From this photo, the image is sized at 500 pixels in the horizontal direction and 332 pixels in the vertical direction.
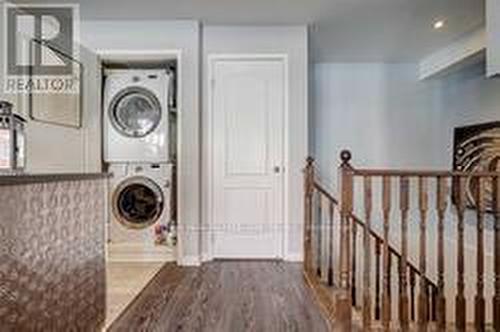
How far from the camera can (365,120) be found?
6363 mm

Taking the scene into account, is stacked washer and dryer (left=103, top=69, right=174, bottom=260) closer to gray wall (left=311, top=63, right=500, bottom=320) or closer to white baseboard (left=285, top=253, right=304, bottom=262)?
white baseboard (left=285, top=253, right=304, bottom=262)

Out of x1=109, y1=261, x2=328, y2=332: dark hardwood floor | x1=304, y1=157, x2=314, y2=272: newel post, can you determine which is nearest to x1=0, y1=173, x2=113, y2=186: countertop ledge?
x1=109, y1=261, x2=328, y2=332: dark hardwood floor

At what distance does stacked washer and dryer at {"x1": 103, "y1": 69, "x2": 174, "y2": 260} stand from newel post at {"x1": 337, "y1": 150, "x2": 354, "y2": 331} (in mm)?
2602

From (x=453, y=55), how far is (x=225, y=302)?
4.16m

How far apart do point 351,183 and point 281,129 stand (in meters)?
2.06

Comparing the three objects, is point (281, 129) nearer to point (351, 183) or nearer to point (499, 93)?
point (351, 183)

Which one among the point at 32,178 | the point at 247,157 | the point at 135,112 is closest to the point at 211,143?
the point at 247,157

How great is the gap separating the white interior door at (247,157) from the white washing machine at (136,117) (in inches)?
25.3

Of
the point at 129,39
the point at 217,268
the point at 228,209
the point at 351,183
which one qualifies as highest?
the point at 129,39

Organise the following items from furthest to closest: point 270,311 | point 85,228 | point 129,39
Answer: point 129,39, point 270,311, point 85,228

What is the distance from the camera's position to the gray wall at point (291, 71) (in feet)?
15.3

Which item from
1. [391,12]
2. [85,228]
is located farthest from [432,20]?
[85,228]

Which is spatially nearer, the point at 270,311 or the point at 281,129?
the point at 270,311

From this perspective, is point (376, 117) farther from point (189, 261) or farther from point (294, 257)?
point (189, 261)
